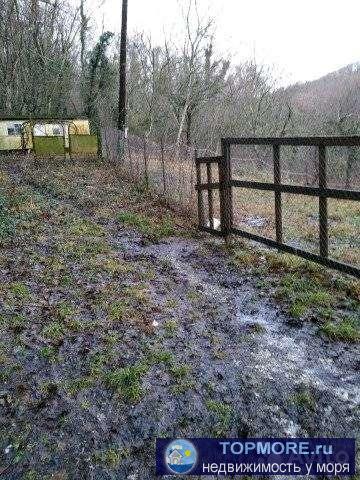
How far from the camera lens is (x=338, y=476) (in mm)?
2994

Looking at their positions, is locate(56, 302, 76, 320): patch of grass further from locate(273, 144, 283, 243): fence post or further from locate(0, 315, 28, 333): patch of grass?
locate(273, 144, 283, 243): fence post

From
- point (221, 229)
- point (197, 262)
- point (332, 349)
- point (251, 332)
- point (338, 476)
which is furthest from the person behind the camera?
point (221, 229)

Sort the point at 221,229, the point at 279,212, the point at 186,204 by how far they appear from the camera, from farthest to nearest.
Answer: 1. the point at 186,204
2. the point at 221,229
3. the point at 279,212

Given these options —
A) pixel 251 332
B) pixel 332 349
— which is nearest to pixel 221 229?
pixel 251 332

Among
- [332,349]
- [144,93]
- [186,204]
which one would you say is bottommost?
[332,349]

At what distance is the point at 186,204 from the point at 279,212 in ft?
15.7

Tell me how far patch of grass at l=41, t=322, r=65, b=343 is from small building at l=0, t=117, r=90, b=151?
59.7ft

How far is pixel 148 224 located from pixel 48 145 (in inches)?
466

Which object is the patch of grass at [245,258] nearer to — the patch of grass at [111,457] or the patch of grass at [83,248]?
the patch of grass at [83,248]

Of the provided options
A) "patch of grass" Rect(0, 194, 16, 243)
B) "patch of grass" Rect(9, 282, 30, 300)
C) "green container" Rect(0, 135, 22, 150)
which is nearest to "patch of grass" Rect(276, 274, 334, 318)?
"patch of grass" Rect(9, 282, 30, 300)

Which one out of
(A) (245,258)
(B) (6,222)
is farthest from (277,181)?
(B) (6,222)

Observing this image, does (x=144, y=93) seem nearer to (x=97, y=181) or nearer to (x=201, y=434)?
(x=97, y=181)

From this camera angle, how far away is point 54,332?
496 centimetres

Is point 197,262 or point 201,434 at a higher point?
point 197,262
